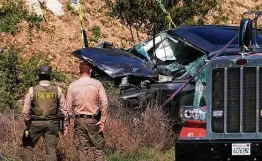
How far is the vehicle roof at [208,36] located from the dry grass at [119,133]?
1.77 metres

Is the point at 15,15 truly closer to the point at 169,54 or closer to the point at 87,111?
the point at 169,54

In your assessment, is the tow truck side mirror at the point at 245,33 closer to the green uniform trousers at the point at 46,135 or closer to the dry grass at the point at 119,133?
the dry grass at the point at 119,133

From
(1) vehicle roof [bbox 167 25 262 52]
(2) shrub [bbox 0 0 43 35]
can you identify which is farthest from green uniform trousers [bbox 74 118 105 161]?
(2) shrub [bbox 0 0 43 35]

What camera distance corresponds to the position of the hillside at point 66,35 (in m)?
18.1

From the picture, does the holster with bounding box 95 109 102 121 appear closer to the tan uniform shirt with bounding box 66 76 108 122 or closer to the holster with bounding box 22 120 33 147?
the tan uniform shirt with bounding box 66 76 108 122

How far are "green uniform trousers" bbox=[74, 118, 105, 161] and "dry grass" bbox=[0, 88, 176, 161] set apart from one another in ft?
2.11

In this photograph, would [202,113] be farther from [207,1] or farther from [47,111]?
[207,1]

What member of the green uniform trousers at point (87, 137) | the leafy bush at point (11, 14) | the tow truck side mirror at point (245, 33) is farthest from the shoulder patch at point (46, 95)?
the leafy bush at point (11, 14)

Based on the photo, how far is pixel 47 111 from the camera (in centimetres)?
870

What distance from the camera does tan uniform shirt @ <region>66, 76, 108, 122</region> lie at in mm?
8766

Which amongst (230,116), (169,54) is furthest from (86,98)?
(169,54)

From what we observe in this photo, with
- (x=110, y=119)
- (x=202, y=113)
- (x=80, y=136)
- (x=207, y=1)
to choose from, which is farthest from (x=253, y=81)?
(x=207, y=1)

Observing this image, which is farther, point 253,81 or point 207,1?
point 207,1

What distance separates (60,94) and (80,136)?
0.67m
